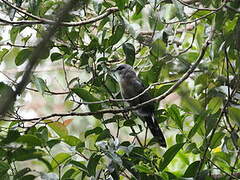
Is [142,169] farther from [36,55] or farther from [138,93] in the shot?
[36,55]

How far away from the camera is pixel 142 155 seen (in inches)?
94.3

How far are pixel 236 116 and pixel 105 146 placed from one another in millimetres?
662

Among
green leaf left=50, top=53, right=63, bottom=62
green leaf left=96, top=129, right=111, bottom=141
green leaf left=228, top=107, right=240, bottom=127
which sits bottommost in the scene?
green leaf left=228, top=107, right=240, bottom=127

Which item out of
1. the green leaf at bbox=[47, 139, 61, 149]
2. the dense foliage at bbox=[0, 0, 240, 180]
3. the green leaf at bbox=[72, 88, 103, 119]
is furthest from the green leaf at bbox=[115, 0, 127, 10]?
the green leaf at bbox=[47, 139, 61, 149]

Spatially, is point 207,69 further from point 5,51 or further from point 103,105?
point 5,51

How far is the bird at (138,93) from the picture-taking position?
2838mm

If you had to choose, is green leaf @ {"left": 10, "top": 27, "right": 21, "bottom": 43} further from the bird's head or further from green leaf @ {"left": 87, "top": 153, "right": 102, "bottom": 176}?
green leaf @ {"left": 87, "top": 153, "right": 102, "bottom": 176}

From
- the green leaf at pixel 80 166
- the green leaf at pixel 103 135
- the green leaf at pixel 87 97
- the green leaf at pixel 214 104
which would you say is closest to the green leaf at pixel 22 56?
the green leaf at pixel 87 97

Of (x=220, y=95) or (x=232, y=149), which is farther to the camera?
(x=232, y=149)

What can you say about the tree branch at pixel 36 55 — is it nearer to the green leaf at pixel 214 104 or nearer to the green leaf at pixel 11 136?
the green leaf at pixel 11 136

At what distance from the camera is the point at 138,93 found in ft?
11.3

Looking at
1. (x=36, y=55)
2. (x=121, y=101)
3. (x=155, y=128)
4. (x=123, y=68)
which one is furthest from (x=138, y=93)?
(x=36, y=55)

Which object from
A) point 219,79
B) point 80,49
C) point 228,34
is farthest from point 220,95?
point 80,49

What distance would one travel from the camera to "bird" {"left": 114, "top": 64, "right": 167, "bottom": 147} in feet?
9.31
